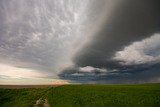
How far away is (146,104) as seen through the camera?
3350 centimetres

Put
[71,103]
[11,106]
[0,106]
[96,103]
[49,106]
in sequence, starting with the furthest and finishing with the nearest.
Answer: [0,106]
[11,106]
[49,106]
[71,103]
[96,103]

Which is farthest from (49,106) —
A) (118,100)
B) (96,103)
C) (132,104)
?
(132,104)

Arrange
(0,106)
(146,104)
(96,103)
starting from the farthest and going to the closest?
(0,106)
(96,103)
(146,104)

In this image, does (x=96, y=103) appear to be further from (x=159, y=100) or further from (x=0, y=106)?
(x=0, y=106)

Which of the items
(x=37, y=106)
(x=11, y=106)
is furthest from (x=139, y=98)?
(x=11, y=106)

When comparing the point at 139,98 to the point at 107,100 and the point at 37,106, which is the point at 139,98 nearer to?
the point at 107,100

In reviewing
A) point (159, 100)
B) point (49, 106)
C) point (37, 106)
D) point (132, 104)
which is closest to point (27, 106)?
point (37, 106)

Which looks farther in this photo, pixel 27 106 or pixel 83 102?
pixel 27 106

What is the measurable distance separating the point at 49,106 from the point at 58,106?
131 inches

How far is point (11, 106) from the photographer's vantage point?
169 ft

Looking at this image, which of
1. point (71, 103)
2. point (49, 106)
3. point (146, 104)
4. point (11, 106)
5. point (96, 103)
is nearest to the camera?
point (146, 104)

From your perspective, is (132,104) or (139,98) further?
(139,98)

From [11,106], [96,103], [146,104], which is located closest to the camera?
Result: [146,104]

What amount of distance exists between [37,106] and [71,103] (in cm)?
914
